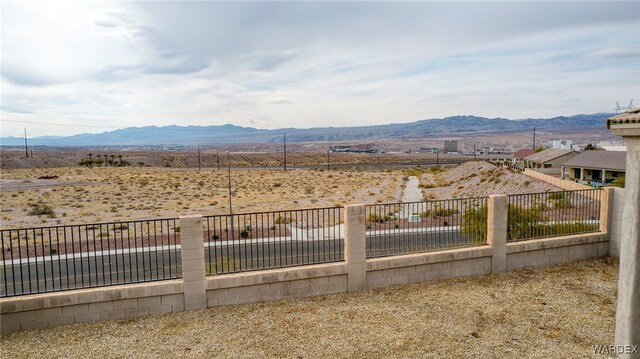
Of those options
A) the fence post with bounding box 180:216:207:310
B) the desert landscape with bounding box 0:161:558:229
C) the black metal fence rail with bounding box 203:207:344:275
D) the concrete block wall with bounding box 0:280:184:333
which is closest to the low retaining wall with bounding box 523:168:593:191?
the desert landscape with bounding box 0:161:558:229

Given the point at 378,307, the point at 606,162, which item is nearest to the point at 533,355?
the point at 378,307

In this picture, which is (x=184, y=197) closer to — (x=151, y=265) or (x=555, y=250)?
(x=151, y=265)

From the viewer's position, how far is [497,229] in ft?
40.9

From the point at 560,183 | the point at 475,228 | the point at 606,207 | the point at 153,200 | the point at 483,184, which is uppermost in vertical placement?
the point at 606,207

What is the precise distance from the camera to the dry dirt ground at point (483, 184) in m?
42.1

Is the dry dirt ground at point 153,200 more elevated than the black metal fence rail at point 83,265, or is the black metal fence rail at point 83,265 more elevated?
the black metal fence rail at point 83,265

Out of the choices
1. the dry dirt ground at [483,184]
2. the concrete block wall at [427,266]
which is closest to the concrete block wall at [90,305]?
the concrete block wall at [427,266]

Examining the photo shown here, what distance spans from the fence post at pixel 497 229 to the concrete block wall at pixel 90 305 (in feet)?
28.0

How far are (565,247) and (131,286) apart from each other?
12445 mm

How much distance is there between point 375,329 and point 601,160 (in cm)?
6149

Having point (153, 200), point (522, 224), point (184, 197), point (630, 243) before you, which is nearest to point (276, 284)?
point (630, 243)

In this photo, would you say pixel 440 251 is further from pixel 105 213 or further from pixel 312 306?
pixel 105 213

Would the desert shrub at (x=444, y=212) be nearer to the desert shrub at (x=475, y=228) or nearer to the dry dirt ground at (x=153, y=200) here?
the desert shrub at (x=475, y=228)

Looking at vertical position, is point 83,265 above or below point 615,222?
below
